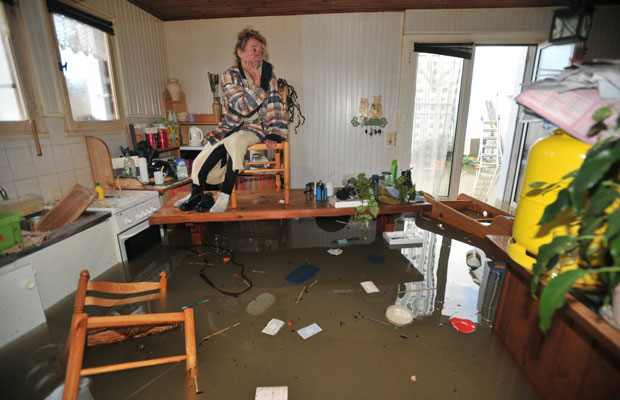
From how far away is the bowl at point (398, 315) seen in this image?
1737 mm

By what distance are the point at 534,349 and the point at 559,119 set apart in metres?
1.02

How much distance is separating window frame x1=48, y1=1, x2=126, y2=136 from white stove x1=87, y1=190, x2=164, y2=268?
625 mm

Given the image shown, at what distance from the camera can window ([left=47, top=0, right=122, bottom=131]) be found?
251 cm

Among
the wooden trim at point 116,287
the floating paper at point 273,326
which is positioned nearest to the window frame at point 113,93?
the wooden trim at point 116,287

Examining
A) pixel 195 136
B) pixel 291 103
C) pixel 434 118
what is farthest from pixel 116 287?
pixel 434 118

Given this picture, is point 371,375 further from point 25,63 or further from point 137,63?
point 137,63

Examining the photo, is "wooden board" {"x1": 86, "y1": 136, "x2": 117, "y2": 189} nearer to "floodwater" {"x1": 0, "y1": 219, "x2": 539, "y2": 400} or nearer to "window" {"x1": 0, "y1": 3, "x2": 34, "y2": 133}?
"window" {"x1": 0, "y1": 3, "x2": 34, "y2": 133}

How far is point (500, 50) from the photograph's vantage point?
414 centimetres

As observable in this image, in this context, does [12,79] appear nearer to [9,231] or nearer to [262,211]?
[9,231]

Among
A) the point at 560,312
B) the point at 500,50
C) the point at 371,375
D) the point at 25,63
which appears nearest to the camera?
the point at 560,312

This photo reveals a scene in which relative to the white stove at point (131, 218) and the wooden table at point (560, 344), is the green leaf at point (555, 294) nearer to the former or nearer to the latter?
the wooden table at point (560, 344)

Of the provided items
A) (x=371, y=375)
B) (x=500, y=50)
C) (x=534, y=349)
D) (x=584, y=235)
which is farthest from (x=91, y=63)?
(x=500, y=50)

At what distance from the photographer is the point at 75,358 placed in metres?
0.92

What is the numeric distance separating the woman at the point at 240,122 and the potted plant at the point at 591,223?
2132 millimetres
